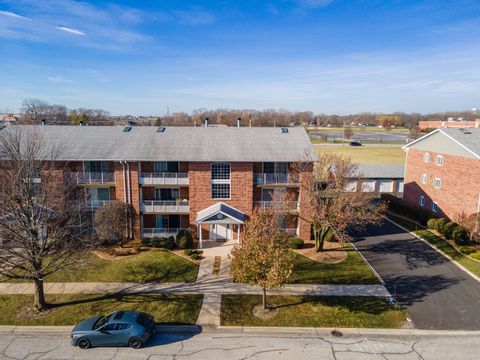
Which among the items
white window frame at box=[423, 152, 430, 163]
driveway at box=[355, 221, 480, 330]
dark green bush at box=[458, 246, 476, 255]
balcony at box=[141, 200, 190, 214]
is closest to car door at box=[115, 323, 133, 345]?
balcony at box=[141, 200, 190, 214]

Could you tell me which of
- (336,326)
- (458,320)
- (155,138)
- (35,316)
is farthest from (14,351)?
(458,320)

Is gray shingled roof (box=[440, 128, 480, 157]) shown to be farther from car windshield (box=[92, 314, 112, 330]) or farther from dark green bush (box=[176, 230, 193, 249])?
car windshield (box=[92, 314, 112, 330])

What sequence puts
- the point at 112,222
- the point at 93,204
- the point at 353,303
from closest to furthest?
the point at 353,303, the point at 112,222, the point at 93,204

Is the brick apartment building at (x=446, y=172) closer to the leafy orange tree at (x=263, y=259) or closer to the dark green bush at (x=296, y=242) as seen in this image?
the dark green bush at (x=296, y=242)

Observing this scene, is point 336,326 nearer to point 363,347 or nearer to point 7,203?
point 363,347

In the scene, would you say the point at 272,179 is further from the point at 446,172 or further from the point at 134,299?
the point at 446,172

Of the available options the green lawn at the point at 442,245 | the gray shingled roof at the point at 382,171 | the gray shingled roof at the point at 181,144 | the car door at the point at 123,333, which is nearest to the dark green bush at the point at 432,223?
the green lawn at the point at 442,245

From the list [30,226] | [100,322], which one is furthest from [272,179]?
[30,226]
